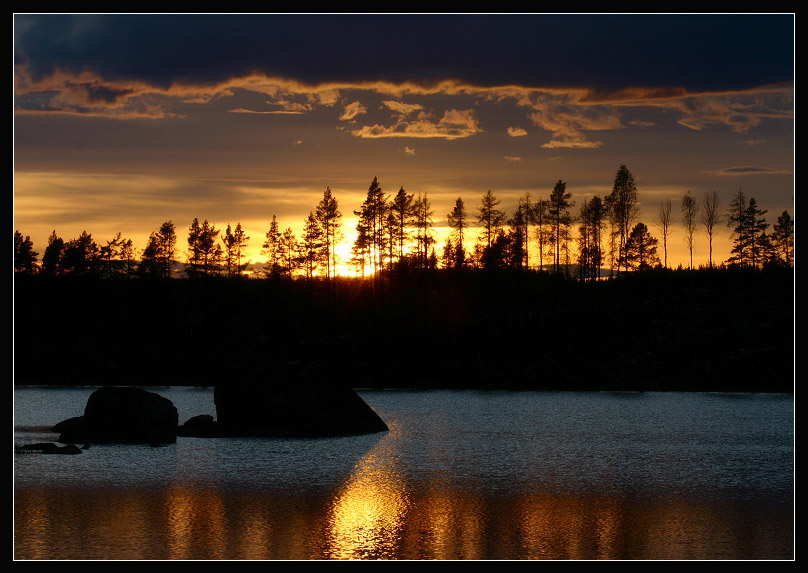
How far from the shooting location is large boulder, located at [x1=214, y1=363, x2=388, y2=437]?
3978 cm

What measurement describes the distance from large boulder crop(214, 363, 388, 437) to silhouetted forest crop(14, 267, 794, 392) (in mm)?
38315

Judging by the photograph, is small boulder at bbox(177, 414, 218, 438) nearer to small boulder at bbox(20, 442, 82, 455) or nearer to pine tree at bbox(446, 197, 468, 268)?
small boulder at bbox(20, 442, 82, 455)

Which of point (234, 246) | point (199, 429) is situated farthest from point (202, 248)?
point (199, 429)

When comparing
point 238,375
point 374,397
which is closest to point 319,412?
point 238,375

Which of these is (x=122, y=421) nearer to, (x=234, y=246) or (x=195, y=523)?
(x=195, y=523)

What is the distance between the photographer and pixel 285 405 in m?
40.2

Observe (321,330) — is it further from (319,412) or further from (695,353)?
(319,412)

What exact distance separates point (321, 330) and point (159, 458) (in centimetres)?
6515

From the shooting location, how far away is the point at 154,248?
415 ft

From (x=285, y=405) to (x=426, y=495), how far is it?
53.3 ft

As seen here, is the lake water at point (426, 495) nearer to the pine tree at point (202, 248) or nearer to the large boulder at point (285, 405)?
the large boulder at point (285, 405)

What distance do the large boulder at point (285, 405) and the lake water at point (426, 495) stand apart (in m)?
1.50

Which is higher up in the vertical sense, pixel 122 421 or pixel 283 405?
pixel 283 405

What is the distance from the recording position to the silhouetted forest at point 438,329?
281 ft
